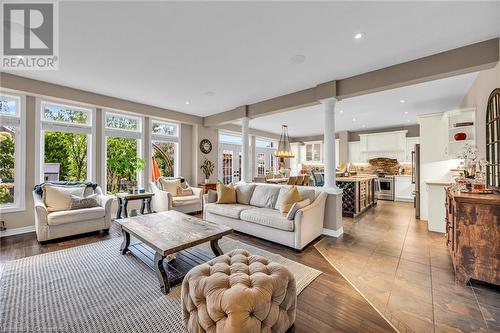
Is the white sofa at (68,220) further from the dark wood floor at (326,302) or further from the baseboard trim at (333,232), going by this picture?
the baseboard trim at (333,232)

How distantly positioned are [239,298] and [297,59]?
2.95m

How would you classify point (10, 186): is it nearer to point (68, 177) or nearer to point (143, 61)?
point (68, 177)

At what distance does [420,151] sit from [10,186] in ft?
26.7

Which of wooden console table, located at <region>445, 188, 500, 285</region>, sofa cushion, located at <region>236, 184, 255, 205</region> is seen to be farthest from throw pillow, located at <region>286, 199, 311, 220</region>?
wooden console table, located at <region>445, 188, 500, 285</region>

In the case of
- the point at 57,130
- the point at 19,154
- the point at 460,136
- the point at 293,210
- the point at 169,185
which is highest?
the point at 57,130

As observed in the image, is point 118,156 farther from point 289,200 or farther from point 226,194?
point 289,200

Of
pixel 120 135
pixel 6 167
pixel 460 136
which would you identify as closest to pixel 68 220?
pixel 6 167

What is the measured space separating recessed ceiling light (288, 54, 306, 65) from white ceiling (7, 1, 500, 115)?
0.18 ft

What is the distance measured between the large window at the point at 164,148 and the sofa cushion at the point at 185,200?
4.32 ft

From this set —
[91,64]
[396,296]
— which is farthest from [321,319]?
[91,64]

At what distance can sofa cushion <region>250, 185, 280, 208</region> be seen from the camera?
13.2ft

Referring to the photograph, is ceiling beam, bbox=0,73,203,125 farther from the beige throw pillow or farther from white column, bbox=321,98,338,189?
white column, bbox=321,98,338,189

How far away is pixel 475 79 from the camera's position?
354cm

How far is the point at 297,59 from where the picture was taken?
9.77ft
